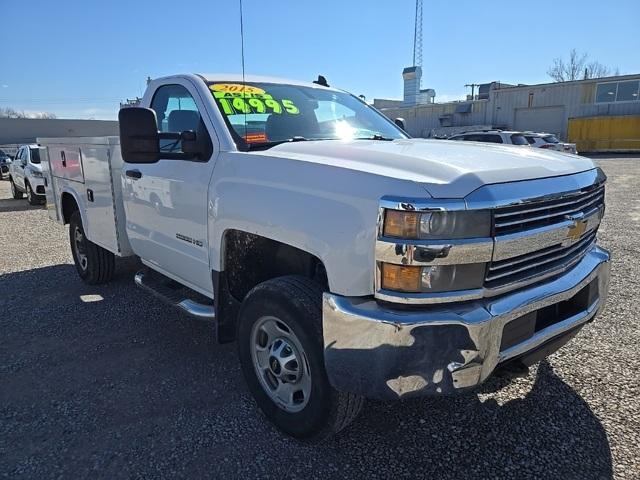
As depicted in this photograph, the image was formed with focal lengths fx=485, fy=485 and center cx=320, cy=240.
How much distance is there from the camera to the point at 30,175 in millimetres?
13078

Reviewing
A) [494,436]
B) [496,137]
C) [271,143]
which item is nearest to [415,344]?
[494,436]

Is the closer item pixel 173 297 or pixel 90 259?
pixel 173 297

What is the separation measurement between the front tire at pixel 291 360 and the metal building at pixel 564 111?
30421mm

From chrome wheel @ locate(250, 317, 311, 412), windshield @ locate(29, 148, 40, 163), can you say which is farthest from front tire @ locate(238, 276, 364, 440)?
windshield @ locate(29, 148, 40, 163)

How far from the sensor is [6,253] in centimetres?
738

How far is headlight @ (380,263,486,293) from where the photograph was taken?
1.97m

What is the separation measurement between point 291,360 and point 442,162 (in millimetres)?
1267

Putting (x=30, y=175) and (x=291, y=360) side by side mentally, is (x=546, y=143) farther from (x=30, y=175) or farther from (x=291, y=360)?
(x=291, y=360)

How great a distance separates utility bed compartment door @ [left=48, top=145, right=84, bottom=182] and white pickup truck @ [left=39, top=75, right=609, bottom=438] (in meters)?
1.69

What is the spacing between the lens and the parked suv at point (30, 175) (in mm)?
12705


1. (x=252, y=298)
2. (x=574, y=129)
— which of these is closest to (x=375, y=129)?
(x=252, y=298)

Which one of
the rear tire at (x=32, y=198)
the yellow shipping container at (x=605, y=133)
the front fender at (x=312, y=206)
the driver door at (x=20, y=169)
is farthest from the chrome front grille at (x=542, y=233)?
the yellow shipping container at (x=605, y=133)

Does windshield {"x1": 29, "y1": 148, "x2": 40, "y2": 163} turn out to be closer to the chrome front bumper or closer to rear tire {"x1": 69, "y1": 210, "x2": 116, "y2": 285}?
rear tire {"x1": 69, "y1": 210, "x2": 116, "y2": 285}

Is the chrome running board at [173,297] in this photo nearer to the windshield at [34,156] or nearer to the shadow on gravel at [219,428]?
the shadow on gravel at [219,428]
